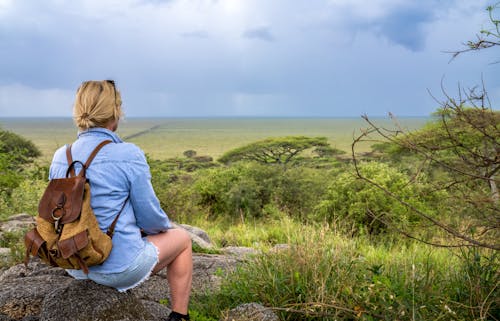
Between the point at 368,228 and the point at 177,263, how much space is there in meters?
5.73

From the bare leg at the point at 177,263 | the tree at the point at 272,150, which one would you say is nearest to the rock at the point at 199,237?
the bare leg at the point at 177,263

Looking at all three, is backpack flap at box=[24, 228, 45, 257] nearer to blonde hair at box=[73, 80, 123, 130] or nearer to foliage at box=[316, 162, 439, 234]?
blonde hair at box=[73, 80, 123, 130]

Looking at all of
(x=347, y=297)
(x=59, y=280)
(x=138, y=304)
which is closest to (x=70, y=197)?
(x=138, y=304)

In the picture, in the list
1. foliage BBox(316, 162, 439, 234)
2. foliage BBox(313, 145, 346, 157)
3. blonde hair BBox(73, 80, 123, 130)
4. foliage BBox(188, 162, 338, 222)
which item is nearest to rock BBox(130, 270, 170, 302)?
blonde hair BBox(73, 80, 123, 130)

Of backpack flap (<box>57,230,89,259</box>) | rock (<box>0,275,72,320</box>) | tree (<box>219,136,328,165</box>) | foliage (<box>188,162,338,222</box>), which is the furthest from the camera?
tree (<box>219,136,328,165</box>)

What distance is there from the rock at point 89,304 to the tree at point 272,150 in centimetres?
2436

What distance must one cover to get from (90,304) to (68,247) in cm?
48

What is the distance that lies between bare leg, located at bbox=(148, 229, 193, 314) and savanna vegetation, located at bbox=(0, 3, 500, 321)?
22 centimetres

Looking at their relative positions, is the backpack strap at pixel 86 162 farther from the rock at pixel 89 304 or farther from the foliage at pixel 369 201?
the foliage at pixel 369 201

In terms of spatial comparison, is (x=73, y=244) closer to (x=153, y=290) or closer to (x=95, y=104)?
(x=95, y=104)

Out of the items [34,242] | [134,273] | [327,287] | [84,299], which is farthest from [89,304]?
[327,287]

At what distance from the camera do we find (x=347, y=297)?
9.82ft

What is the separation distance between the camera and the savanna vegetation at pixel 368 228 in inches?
108

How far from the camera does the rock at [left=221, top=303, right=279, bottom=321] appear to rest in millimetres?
2682
